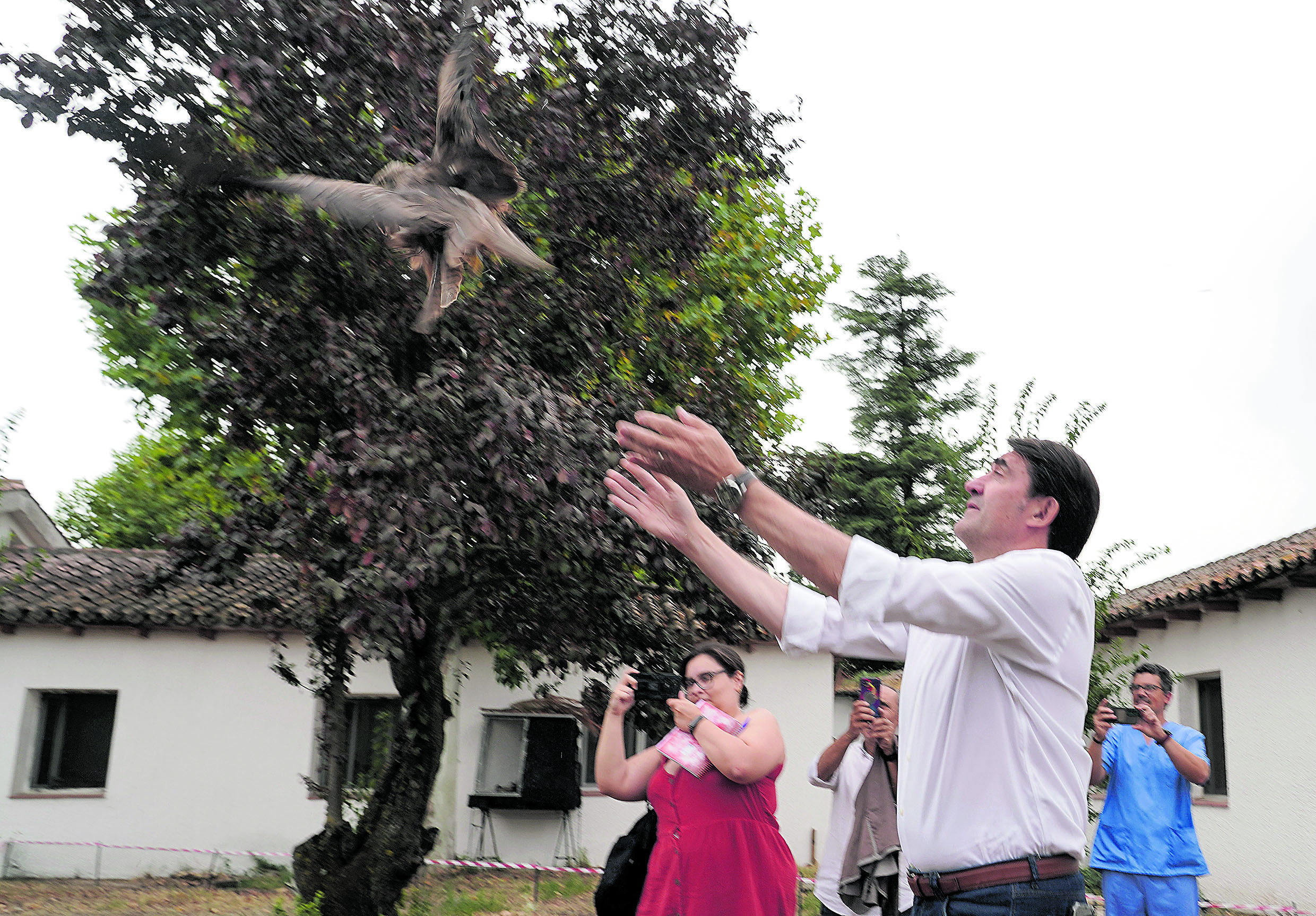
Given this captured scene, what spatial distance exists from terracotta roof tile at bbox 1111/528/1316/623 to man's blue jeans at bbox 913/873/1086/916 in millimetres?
9778

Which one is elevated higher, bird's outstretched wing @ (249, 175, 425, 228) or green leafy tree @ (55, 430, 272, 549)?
green leafy tree @ (55, 430, 272, 549)

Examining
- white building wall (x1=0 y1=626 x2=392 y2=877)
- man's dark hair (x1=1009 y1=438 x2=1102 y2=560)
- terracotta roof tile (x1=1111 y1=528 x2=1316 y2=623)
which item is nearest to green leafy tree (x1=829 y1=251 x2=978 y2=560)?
terracotta roof tile (x1=1111 y1=528 x2=1316 y2=623)

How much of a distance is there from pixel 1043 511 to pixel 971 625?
1.54ft

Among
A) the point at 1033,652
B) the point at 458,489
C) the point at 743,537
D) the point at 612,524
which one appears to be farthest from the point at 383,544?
the point at 1033,652

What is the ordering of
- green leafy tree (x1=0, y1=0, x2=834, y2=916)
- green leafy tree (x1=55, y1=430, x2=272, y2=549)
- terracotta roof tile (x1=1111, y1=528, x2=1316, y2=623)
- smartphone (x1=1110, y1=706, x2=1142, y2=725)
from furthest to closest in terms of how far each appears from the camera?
green leafy tree (x1=55, y1=430, x2=272, y2=549)
terracotta roof tile (x1=1111, y1=528, x2=1316, y2=623)
green leafy tree (x1=0, y1=0, x2=834, y2=916)
smartphone (x1=1110, y1=706, x2=1142, y2=725)

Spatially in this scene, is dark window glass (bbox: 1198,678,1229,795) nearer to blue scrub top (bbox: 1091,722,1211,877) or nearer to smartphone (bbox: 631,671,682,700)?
blue scrub top (bbox: 1091,722,1211,877)

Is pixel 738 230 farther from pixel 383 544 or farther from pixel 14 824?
pixel 14 824

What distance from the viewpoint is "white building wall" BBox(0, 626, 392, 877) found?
Answer: 47.3 ft

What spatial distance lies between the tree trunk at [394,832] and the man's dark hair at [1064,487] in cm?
646

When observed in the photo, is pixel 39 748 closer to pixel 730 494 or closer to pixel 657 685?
pixel 657 685

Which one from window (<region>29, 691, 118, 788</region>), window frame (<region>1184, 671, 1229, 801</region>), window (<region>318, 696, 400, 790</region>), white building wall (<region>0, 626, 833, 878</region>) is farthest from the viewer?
window (<region>318, 696, 400, 790</region>)

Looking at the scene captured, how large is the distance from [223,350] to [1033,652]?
5886 mm

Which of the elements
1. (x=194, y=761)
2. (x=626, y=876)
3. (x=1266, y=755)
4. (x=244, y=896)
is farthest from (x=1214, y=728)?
(x=194, y=761)

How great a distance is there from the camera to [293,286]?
23.3ft
